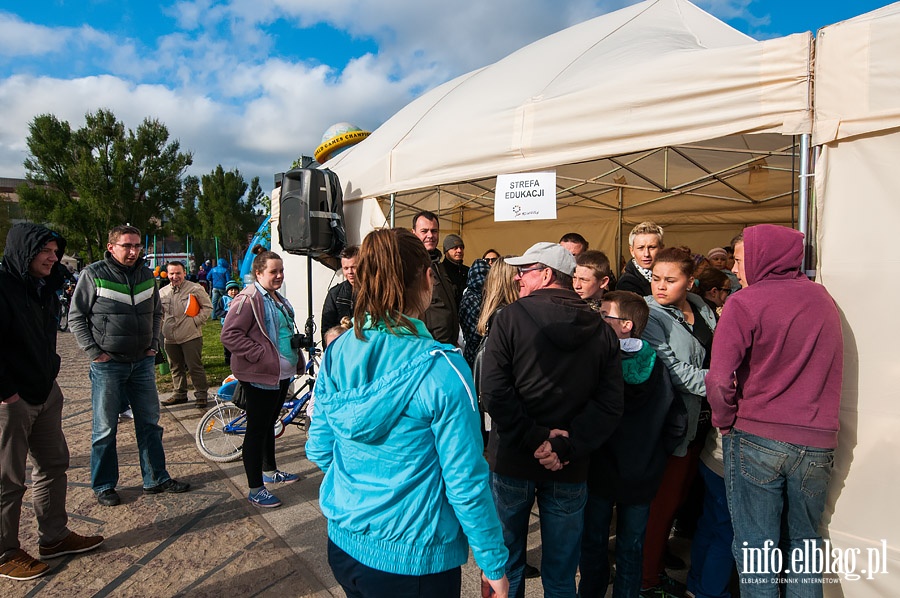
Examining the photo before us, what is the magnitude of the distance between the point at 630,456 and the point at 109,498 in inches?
141

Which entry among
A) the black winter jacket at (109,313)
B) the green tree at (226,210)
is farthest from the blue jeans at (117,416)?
the green tree at (226,210)

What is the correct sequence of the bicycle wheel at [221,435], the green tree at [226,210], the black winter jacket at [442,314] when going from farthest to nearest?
the green tree at [226,210] → the bicycle wheel at [221,435] → the black winter jacket at [442,314]

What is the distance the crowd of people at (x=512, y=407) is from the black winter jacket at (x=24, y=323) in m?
0.01

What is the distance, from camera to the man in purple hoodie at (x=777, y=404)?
215 centimetres

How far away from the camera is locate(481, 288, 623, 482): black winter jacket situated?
6.83ft

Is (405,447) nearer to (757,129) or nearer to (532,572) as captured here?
(532,572)

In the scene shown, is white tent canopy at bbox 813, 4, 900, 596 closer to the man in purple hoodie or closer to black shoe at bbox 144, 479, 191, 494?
the man in purple hoodie

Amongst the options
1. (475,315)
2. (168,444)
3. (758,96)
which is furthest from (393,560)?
(168,444)

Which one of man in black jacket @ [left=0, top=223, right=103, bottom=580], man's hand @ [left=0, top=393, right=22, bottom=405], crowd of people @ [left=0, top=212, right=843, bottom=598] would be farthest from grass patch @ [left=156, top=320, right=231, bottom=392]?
man's hand @ [left=0, top=393, right=22, bottom=405]

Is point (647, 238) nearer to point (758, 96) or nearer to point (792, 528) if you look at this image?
point (758, 96)

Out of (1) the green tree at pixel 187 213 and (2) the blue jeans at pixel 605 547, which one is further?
(1) the green tree at pixel 187 213

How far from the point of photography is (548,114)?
3365 mm

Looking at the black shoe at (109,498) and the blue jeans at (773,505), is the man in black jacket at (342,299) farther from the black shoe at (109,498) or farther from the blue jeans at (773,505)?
the blue jeans at (773,505)

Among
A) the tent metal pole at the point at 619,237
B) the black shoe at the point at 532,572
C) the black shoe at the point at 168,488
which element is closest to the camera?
the black shoe at the point at 532,572
